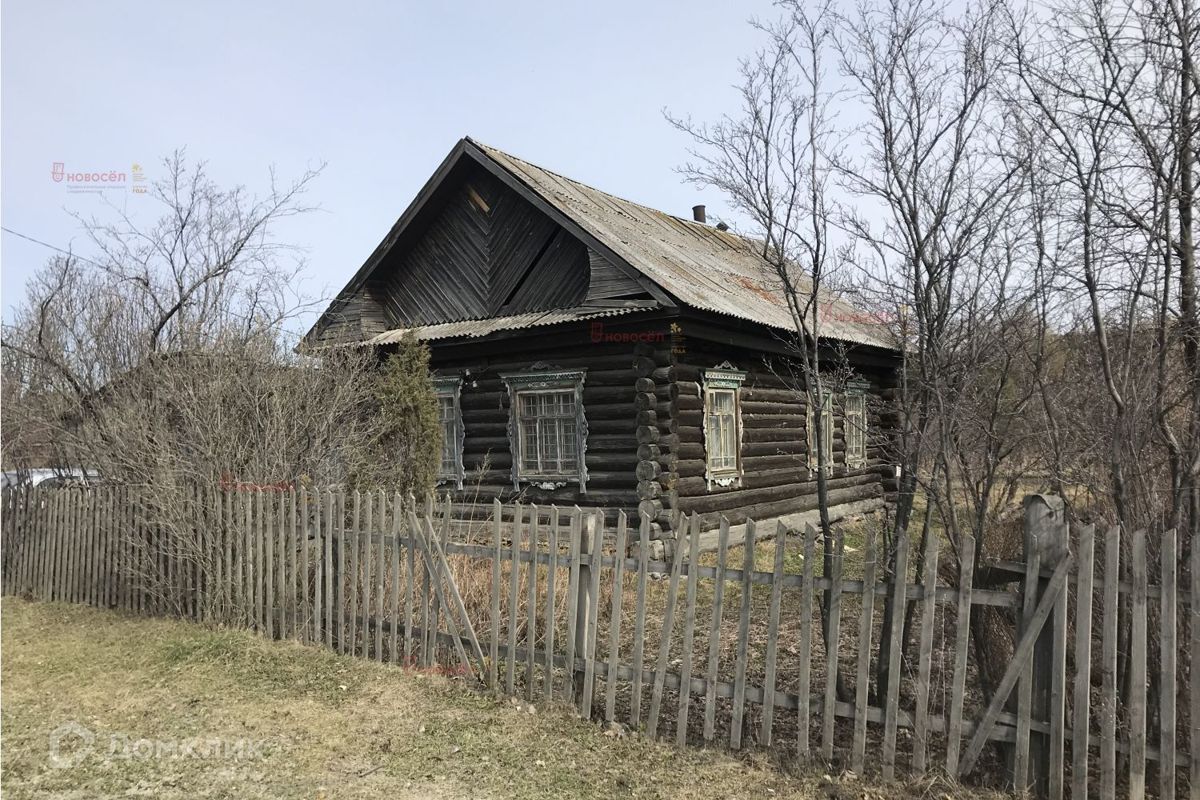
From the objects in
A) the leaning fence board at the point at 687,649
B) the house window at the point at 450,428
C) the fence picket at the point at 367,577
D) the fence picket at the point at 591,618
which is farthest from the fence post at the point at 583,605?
the house window at the point at 450,428

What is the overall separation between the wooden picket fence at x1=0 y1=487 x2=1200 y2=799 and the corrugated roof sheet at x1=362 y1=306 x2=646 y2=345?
406cm

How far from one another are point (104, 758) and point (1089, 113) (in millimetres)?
7139

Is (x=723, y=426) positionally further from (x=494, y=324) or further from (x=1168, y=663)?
(x=1168, y=663)

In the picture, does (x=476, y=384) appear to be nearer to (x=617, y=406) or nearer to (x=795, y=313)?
(x=617, y=406)

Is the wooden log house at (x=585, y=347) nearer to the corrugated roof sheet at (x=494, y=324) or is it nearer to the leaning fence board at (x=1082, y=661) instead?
the corrugated roof sheet at (x=494, y=324)

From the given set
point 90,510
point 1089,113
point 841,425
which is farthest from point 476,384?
point 1089,113

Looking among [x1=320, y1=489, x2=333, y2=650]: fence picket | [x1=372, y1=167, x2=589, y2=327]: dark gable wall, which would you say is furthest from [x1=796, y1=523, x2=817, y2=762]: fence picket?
[x1=372, y1=167, x2=589, y2=327]: dark gable wall

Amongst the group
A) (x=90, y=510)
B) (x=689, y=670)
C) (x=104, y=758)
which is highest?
(x=90, y=510)

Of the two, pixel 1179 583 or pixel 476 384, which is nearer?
pixel 1179 583

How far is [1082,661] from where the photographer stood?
350 centimetres

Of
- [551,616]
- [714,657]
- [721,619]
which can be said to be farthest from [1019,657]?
[551,616]

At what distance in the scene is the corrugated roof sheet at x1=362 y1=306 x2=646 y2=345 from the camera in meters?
10.7

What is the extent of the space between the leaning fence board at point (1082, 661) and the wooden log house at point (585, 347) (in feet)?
19.4

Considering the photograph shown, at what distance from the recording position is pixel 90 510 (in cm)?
830
